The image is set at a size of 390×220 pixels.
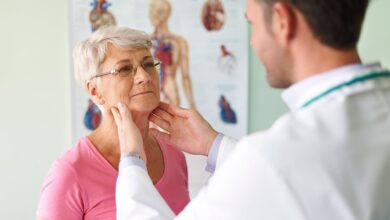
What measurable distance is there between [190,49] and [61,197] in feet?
4.56

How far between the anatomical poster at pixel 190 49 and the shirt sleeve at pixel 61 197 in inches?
42.4

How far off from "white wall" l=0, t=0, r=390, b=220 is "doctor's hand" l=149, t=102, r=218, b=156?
1023mm

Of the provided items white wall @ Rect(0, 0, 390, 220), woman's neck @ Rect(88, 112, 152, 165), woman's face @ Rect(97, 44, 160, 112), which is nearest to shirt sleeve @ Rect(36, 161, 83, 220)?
woman's neck @ Rect(88, 112, 152, 165)

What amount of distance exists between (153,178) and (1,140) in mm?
1171

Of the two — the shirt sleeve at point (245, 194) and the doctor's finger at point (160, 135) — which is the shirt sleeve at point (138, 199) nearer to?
the shirt sleeve at point (245, 194)

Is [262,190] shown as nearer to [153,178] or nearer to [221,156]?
[221,156]

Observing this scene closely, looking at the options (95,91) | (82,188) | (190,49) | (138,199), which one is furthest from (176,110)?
(190,49)

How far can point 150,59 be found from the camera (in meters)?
1.62

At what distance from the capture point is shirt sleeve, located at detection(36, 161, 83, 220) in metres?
1.43

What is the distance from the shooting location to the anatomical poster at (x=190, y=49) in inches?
99.8

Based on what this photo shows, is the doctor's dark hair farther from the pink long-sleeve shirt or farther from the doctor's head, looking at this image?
the pink long-sleeve shirt

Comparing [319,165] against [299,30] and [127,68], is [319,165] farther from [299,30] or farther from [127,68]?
[127,68]

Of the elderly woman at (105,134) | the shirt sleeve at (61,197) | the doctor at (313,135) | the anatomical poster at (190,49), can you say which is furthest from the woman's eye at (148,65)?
the anatomical poster at (190,49)

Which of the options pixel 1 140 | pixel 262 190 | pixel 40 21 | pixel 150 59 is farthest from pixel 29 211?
pixel 262 190
